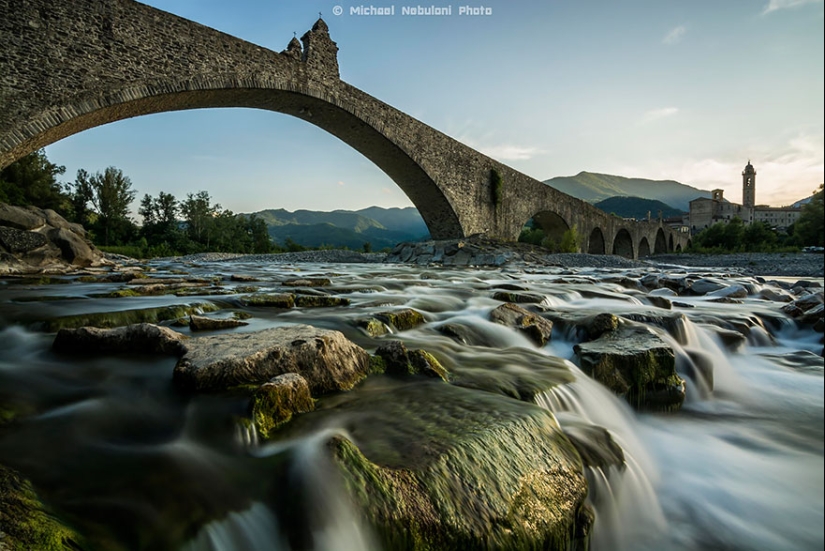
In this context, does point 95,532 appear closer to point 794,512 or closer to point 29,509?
point 29,509

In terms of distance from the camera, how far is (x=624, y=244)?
134ft

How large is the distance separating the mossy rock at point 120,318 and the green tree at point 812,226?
41.7 m

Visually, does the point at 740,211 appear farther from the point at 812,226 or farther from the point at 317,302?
the point at 317,302

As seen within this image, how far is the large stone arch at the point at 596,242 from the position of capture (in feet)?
107

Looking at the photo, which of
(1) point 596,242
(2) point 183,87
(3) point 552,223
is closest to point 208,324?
(2) point 183,87

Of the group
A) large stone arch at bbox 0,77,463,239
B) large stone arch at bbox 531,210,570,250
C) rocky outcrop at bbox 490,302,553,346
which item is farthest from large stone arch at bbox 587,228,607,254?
rocky outcrop at bbox 490,302,553,346

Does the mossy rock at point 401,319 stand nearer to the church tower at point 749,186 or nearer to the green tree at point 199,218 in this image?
the green tree at point 199,218

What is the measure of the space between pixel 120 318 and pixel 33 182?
37.2 m

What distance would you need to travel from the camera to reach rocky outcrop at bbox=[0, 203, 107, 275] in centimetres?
730

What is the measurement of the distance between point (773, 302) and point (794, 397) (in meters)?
3.71

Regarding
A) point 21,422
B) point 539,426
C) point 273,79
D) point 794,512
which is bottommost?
point 794,512

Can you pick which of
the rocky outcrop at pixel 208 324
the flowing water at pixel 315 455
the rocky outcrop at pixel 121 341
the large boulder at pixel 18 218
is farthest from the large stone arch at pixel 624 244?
the rocky outcrop at pixel 121 341

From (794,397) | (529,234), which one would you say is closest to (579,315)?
(794,397)

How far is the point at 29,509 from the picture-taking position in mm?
1043
